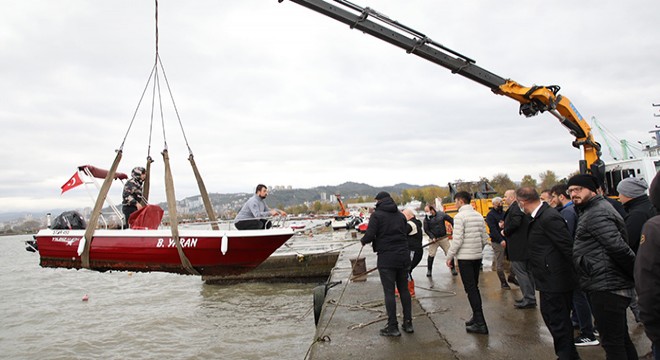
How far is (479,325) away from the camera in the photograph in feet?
16.4

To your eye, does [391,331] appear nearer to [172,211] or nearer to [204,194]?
[172,211]

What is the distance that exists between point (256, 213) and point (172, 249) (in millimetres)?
1470

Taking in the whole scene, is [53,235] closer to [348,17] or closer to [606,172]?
[348,17]

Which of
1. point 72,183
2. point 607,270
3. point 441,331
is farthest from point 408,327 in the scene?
point 72,183

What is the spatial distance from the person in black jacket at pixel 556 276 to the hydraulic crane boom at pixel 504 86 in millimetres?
6608

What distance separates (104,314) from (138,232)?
392 inches

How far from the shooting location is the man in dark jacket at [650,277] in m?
2.16

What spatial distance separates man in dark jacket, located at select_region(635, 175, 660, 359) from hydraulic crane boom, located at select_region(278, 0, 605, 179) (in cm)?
780

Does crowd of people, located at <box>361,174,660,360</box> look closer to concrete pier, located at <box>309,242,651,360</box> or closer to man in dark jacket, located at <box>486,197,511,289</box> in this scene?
concrete pier, located at <box>309,242,651,360</box>

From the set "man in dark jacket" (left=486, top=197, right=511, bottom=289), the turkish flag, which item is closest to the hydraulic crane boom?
"man in dark jacket" (left=486, top=197, right=511, bottom=289)

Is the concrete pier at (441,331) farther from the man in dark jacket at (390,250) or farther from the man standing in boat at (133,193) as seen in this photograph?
the man standing in boat at (133,193)

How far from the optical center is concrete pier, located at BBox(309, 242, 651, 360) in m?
4.45

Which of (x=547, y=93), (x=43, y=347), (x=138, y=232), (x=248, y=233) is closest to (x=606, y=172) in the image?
(x=547, y=93)

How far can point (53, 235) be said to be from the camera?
7188 millimetres
